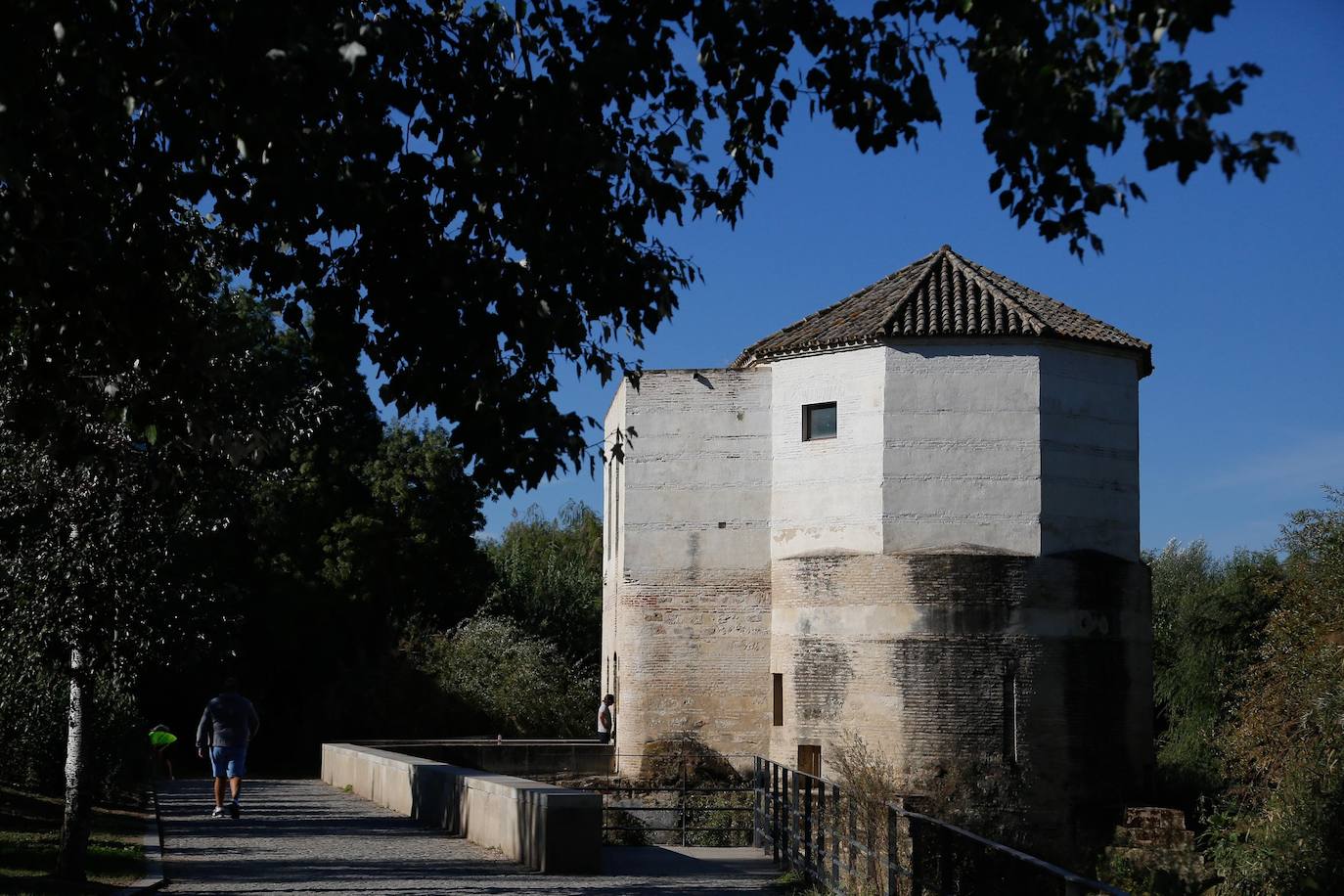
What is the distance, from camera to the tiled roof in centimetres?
2948

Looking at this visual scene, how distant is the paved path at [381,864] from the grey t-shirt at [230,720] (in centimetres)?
97

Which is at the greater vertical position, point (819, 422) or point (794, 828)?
point (819, 422)

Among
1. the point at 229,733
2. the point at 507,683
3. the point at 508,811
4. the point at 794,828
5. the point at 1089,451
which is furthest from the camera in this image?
the point at 507,683

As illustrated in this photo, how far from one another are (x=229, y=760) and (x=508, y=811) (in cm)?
562

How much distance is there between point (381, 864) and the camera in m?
13.1

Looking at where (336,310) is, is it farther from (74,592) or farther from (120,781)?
(120,781)

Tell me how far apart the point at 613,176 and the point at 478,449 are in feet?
6.33

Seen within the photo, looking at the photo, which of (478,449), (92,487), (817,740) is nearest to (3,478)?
(92,487)

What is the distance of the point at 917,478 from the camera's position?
29.1 m

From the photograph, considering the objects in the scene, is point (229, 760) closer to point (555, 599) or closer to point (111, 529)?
point (111, 529)

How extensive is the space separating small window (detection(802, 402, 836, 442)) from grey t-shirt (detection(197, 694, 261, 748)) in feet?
51.5

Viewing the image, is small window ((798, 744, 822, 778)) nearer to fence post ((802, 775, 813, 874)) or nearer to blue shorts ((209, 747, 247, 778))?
blue shorts ((209, 747, 247, 778))

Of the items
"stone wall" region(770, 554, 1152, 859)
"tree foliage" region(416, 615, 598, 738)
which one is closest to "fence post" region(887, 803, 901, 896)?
"stone wall" region(770, 554, 1152, 859)

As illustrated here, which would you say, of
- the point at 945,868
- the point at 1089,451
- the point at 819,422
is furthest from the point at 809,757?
the point at 945,868
